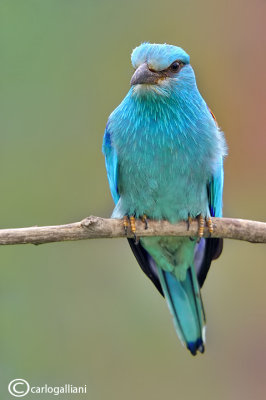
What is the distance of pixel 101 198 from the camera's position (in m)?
4.55

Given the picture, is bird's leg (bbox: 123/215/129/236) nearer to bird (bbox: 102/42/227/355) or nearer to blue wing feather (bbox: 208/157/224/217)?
bird (bbox: 102/42/227/355)

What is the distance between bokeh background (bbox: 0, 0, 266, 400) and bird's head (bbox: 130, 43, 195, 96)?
2.74 feet

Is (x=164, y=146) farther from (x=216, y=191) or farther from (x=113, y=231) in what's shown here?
(x=113, y=231)

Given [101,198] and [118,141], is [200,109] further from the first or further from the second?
[101,198]

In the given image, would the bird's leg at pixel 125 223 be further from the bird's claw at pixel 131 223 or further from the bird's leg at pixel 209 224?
the bird's leg at pixel 209 224

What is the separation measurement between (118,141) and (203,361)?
171 cm

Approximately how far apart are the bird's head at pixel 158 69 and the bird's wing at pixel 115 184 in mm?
309

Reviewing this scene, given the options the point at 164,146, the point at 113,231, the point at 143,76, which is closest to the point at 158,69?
the point at 143,76

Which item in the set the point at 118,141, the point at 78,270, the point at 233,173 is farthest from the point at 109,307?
the point at 118,141

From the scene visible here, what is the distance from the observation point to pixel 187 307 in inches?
139

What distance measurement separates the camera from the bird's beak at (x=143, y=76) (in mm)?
3109

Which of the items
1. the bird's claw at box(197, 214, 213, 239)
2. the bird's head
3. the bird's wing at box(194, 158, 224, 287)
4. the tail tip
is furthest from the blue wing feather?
the tail tip

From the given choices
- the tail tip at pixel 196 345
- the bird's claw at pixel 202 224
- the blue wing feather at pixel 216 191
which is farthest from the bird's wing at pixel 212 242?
the tail tip at pixel 196 345

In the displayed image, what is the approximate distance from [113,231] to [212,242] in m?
0.68
